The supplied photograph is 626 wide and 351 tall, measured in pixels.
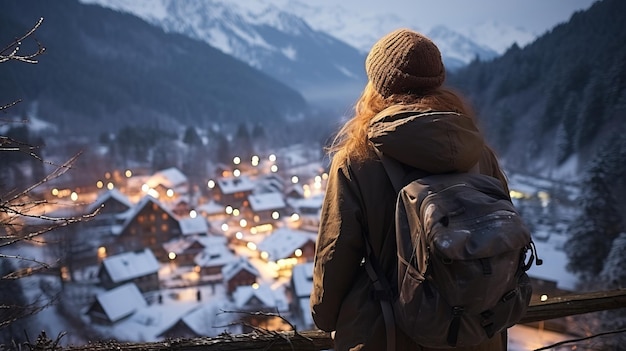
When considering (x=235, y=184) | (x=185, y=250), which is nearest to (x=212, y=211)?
(x=235, y=184)

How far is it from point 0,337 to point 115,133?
2450 centimetres

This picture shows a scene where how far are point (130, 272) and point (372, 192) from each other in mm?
14053

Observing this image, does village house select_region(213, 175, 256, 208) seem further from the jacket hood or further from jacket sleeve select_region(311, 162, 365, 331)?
the jacket hood

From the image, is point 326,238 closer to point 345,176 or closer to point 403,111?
point 345,176

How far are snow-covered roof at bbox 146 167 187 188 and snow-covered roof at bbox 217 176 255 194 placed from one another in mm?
2183

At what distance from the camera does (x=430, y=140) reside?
761 mm

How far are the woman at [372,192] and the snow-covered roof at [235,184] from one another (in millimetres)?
20109

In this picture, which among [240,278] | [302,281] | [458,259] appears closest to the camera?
[458,259]

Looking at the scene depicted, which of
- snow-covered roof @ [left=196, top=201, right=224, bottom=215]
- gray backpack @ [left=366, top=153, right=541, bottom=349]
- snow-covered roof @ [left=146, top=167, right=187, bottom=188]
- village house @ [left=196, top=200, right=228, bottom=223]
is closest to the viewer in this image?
gray backpack @ [left=366, top=153, right=541, bottom=349]

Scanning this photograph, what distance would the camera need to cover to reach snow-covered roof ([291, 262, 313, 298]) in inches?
464

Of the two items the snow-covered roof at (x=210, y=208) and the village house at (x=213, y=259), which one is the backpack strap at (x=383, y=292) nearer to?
the village house at (x=213, y=259)

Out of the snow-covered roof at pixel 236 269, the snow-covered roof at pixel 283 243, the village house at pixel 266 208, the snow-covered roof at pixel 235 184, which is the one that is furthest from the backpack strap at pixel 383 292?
the snow-covered roof at pixel 235 184

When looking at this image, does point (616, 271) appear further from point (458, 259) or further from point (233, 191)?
point (233, 191)

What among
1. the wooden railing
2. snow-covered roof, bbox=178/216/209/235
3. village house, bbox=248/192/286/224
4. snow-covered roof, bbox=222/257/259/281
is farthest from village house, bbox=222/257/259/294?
the wooden railing
